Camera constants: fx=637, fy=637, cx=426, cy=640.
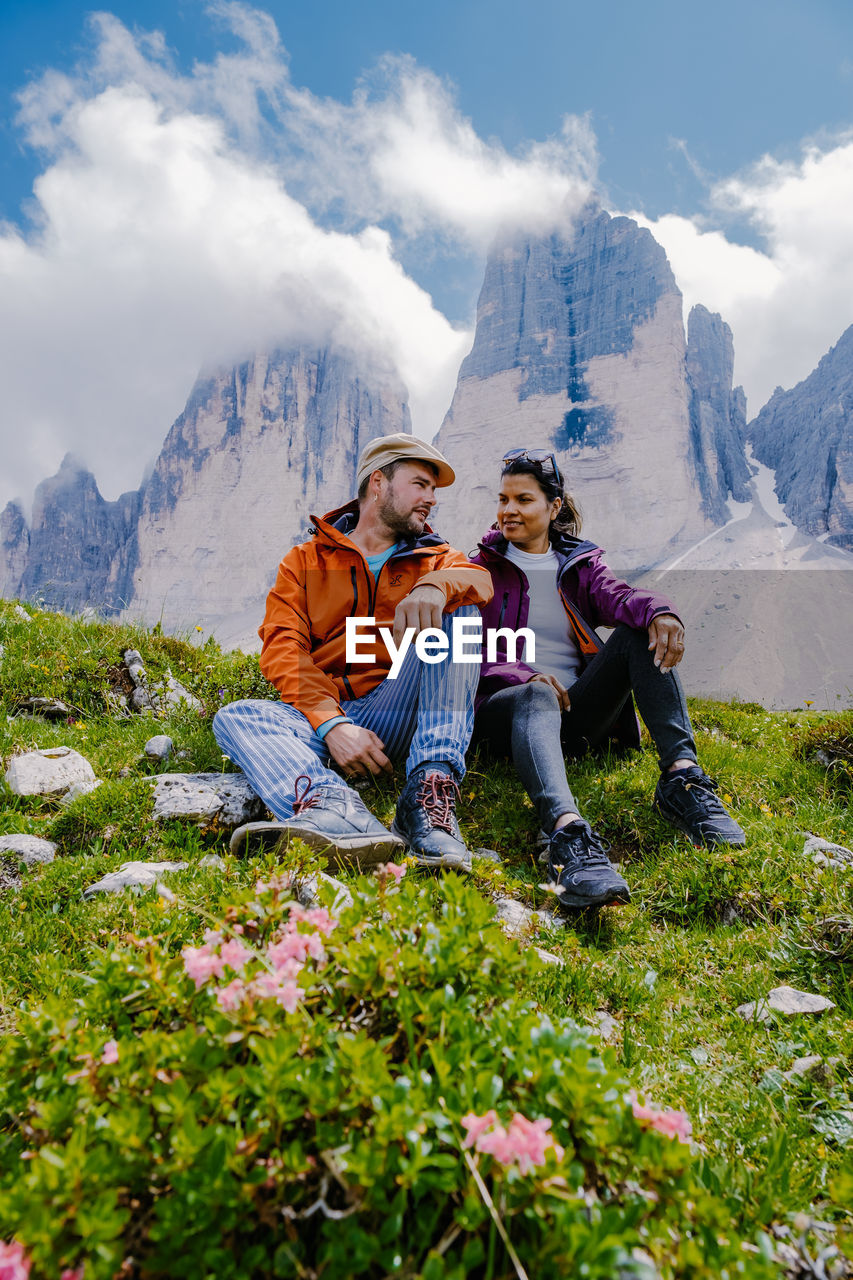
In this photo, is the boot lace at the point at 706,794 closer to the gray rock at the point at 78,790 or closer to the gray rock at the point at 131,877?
the gray rock at the point at 131,877

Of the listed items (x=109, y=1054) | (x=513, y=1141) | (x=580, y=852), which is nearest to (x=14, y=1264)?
(x=109, y=1054)

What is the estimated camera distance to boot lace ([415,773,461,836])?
11.8 ft

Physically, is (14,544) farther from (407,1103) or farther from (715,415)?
(407,1103)

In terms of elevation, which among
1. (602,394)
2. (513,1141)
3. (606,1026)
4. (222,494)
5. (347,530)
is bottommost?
(606,1026)

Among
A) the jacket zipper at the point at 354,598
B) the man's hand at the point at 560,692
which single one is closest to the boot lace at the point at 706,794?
the man's hand at the point at 560,692

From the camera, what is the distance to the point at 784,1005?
2707 millimetres

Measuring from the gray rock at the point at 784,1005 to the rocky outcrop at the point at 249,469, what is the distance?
116557 mm

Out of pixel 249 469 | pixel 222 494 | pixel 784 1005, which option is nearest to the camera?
pixel 784 1005

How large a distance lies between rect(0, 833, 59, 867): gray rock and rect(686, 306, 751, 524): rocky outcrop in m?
136

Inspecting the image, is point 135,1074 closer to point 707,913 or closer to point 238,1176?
point 238,1176

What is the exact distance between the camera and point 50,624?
7641 mm

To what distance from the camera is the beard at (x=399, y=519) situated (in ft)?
17.6

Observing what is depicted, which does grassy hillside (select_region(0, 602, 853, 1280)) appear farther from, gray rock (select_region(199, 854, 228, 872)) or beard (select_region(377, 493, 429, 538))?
beard (select_region(377, 493, 429, 538))

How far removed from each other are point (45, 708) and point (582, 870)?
17.8 ft
